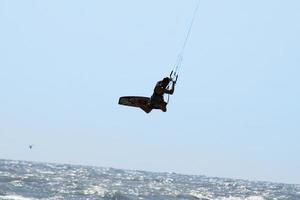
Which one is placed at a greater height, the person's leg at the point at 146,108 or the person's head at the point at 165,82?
the person's head at the point at 165,82

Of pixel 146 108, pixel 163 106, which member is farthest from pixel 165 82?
pixel 146 108

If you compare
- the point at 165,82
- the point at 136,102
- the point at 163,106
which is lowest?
the point at 163,106

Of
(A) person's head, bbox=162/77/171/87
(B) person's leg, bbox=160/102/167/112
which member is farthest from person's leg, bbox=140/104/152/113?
(A) person's head, bbox=162/77/171/87

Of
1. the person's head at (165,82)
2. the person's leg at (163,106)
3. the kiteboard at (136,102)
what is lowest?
the person's leg at (163,106)

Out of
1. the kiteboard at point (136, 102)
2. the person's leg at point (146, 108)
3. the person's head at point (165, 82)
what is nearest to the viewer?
the person's head at point (165, 82)

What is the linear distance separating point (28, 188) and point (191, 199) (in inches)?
461

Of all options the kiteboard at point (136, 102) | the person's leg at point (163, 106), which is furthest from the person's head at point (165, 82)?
the kiteboard at point (136, 102)

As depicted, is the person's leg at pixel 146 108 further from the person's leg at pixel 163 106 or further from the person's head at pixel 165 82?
the person's head at pixel 165 82

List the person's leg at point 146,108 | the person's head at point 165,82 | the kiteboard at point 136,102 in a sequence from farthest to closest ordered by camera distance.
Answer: the kiteboard at point 136,102
the person's leg at point 146,108
the person's head at point 165,82

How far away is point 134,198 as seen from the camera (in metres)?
44.3

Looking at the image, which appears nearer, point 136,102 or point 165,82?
point 165,82

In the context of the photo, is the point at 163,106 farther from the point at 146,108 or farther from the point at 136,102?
the point at 136,102

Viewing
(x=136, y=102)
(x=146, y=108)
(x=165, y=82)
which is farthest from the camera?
(x=136, y=102)

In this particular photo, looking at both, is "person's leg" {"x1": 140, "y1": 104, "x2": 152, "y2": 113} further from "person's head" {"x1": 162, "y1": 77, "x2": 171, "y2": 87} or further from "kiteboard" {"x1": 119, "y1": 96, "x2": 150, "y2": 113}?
"person's head" {"x1": 162, "y1": 77, "x2": 171, "y2": 87}
